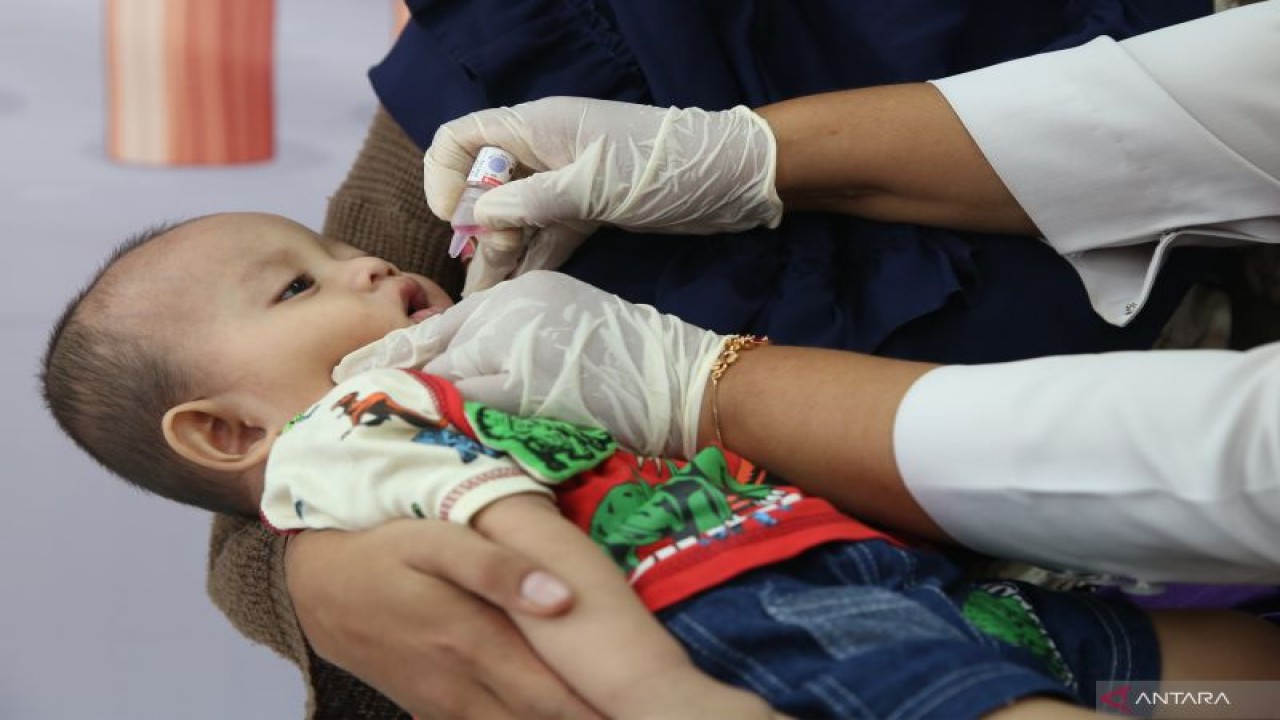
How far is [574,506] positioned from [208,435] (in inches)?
14.6

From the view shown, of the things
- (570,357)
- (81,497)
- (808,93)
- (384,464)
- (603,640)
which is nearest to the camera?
(603,640)

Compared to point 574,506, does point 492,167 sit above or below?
above

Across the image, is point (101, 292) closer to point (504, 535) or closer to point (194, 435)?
point (194, 435)

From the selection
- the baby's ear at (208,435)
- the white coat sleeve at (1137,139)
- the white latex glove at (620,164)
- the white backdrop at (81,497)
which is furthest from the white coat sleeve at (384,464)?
the white backdrop at (81,497)

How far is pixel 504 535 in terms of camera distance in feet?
2.65

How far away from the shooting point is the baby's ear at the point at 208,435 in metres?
1.04

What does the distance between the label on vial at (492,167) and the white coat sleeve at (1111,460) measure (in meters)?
0.43

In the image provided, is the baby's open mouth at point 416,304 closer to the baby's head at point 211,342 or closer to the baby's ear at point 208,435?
the baby's head at point 211,342

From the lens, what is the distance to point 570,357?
37.8 inches

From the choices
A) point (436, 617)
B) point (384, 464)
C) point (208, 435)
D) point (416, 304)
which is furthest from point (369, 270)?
point (436, 617)

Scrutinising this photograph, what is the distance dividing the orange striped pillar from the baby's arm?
1.23m

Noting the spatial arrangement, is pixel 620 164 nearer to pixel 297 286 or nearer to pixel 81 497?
pixel 297 286

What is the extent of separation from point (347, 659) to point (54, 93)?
1256mm

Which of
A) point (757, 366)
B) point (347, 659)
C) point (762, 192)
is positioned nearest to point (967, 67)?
point (762, 192)
